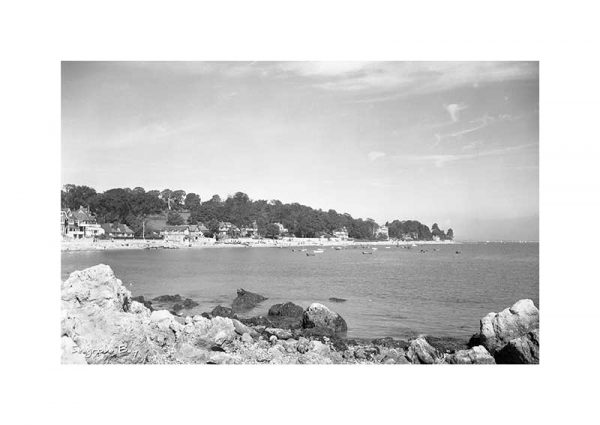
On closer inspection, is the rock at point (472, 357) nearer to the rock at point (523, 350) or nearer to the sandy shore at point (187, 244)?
the rock at point (523, 350)

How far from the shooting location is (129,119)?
5.71m

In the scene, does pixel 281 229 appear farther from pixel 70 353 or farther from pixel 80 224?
pixel 70 353

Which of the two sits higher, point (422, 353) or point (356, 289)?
point (356, 289)

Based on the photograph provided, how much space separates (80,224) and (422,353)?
558 cm

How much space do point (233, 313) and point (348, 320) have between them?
5.31 feet

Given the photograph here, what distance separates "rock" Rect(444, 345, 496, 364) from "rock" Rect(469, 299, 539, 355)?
0.67 ft

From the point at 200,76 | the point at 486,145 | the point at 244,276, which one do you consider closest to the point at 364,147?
the point at 486,145

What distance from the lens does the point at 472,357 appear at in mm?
4766

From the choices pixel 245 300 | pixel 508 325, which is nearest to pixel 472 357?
pixel 508 325

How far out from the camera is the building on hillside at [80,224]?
620 cm

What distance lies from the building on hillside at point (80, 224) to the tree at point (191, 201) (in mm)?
1504

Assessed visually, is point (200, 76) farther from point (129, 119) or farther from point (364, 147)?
point (364, 147)

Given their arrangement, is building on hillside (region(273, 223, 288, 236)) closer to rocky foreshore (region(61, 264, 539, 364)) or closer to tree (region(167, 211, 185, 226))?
tree (region(167, 211, 185, 226))
